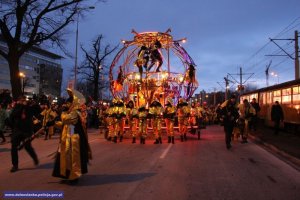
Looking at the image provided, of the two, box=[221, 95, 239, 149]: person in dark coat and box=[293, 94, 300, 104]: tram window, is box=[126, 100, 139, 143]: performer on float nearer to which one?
box=[221, 95, 239, 149]: person in dark coat

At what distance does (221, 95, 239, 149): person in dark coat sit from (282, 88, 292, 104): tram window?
7793mm

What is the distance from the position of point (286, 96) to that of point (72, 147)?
17.5 m

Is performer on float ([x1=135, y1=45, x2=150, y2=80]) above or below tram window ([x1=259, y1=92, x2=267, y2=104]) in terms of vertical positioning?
above

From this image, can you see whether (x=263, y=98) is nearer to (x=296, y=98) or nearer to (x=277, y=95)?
(x=277, y=95)

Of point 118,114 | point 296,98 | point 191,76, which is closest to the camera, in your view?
point 118,114

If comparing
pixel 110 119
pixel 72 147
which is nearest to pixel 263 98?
pixel 110 119

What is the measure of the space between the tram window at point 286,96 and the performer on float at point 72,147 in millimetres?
16194

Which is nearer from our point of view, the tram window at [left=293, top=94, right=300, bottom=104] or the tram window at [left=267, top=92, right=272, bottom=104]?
the tram window at [left=293, top=94, right=300, bottom=104]

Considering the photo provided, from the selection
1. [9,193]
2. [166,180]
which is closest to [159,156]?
[166,180]

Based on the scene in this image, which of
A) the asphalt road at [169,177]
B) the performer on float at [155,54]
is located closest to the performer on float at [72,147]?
the asphalt road at [169,177]

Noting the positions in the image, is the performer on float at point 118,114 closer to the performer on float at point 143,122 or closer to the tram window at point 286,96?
the performer on float at point 143,122

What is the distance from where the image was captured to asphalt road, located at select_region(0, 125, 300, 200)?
7750mm

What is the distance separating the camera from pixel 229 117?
15.4 meters

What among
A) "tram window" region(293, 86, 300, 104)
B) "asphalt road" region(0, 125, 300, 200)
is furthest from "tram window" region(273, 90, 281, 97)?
"asphalt road" region(0, 125, 300, 200)
